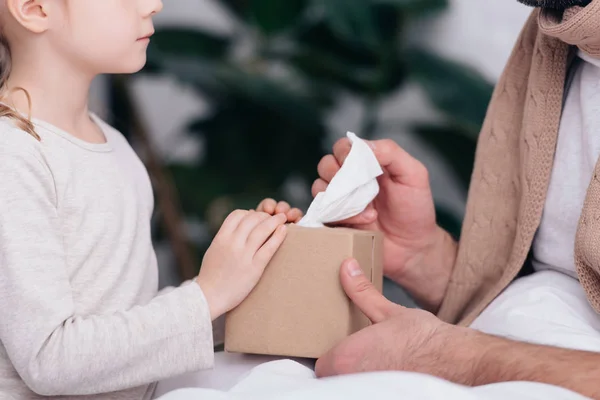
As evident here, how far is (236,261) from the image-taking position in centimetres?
85

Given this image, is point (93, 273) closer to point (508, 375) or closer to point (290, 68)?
point (508, 375)

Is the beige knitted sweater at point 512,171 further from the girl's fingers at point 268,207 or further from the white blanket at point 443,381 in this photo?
the girl's fingers at point 268,207

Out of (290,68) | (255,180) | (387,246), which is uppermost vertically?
(290,68)

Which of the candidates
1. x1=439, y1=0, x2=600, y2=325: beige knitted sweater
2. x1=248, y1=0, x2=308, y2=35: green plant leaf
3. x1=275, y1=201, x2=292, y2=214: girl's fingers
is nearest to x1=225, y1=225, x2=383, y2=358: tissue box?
x1=275, y1=201, x2=292, y2=214: girl's fingers

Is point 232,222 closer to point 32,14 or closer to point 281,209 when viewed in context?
point 281,209

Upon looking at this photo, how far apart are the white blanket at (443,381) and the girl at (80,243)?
0.24 ft

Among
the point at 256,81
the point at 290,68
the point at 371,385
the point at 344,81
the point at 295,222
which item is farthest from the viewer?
the point at 290,68

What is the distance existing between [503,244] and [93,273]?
630mm

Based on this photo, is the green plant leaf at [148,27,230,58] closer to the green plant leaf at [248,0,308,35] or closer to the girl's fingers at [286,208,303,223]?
the green plant leaf at [248,0,308,35]

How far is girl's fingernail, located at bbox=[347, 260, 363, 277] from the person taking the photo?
2.75ft

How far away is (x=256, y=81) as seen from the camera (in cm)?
169

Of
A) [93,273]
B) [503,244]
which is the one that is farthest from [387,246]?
[93,273]

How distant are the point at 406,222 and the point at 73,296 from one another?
20.7 inches

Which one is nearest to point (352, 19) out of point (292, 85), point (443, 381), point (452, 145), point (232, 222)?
point (292, 85)
